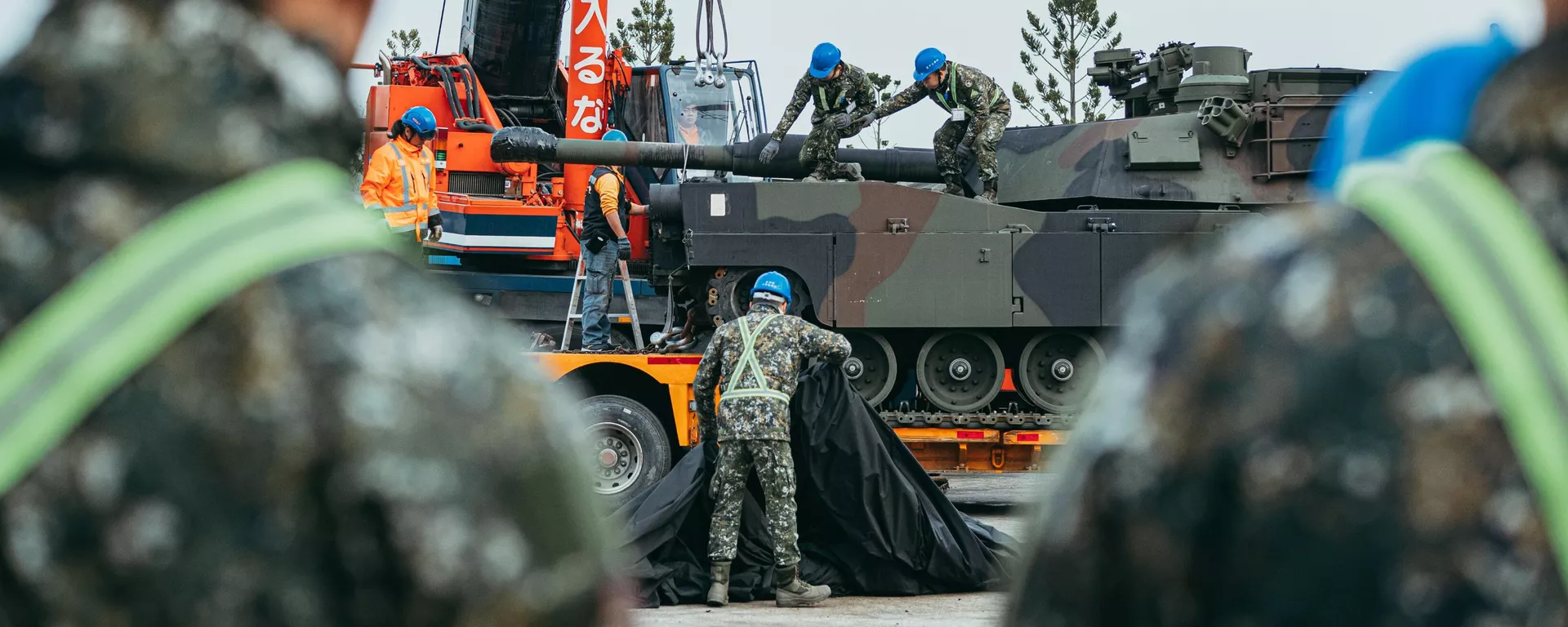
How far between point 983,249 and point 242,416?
1065 cm

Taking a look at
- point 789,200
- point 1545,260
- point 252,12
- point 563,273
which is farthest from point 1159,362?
point 563,273

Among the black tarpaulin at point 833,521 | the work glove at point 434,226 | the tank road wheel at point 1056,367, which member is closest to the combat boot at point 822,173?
the tank road wheel at point 1056,367

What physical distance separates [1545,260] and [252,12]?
3.00ft

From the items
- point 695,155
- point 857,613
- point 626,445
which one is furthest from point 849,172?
point 857,613

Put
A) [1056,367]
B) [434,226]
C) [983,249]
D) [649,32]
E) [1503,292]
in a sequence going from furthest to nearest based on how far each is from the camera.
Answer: [649,32] < [1056,367] < [983,249] < [434,226] < [1503,292]

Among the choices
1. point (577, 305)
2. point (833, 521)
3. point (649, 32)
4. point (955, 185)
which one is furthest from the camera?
point (649, 32)

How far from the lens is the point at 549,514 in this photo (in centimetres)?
122

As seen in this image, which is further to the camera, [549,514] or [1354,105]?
[1354,105]

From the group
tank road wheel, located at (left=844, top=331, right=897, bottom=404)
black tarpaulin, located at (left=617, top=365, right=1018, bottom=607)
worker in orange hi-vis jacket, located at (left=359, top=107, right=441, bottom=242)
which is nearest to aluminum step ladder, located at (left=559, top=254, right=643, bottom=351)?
tank road wheel, located at (left=844, top=331, right=897, bottom=404)

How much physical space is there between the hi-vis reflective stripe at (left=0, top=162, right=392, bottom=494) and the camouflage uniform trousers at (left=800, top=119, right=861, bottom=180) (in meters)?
11.4

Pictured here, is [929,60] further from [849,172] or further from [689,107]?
[689,107]

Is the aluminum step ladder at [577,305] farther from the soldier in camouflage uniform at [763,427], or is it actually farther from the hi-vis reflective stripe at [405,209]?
the soldier in camouflage uniform at [763,427]

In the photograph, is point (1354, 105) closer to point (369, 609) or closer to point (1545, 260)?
point (1545, 260)

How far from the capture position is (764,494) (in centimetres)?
824
